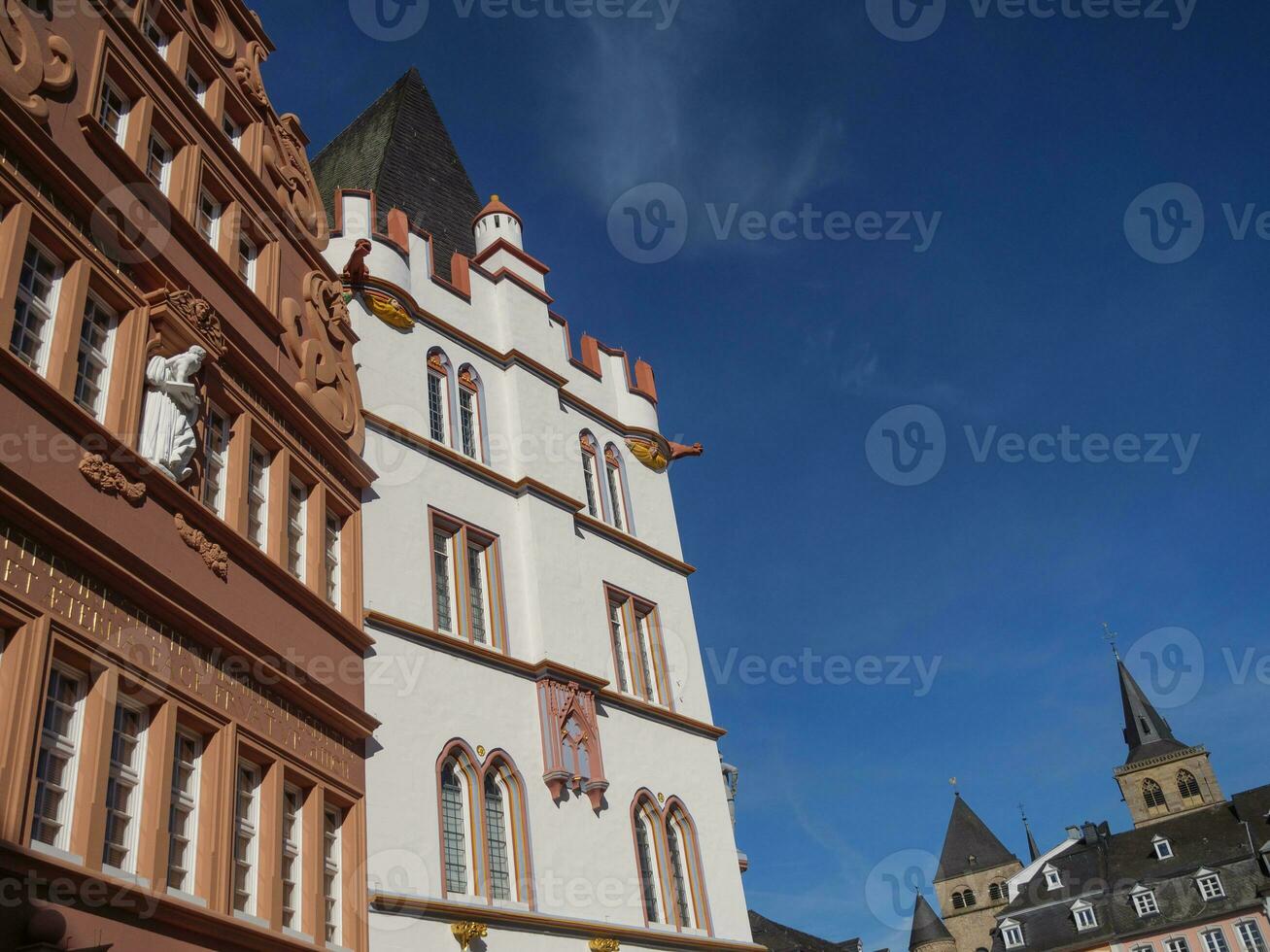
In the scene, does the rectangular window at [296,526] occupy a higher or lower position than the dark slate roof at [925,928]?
lower

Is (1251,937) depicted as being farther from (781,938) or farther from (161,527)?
(161,527)

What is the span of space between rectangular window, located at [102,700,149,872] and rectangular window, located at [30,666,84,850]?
38 centimetres

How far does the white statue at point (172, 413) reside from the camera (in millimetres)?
12820

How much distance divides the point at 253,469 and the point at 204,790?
4575 millimetres

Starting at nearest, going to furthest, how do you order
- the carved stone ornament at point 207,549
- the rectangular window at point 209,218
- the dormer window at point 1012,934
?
the carved stone ornament at point 207,549, the rectangular window at point 209,218, the dormer window at point 1012,934

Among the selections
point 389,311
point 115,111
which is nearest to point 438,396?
point 389,311

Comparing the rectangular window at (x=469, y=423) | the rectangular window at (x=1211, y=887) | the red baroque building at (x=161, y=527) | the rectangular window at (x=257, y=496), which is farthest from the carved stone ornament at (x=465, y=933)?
the rectangular window at (x=1211, y=887)

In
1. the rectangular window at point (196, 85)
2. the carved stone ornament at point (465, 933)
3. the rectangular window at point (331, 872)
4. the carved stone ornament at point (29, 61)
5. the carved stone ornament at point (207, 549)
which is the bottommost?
the carved stone ornament at point (465, 933)

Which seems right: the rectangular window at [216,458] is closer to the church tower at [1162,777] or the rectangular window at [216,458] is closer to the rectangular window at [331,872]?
the rectangular window at [331,872]

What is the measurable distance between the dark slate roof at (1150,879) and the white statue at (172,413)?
61529 mm

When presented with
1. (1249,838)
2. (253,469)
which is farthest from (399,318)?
(1249,838)

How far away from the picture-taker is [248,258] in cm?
1717

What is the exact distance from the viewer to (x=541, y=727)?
18.8 metres

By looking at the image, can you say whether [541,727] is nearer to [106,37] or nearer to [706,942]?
[706,942]
